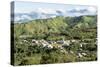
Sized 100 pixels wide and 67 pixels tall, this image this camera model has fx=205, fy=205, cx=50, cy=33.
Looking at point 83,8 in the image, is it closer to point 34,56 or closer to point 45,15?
point 45,15

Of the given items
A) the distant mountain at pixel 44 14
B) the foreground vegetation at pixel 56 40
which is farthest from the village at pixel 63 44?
the distant mountain at pixel 44 14

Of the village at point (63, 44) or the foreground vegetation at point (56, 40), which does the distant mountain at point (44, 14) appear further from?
the village at point (63, 44)

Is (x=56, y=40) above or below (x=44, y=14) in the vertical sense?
below

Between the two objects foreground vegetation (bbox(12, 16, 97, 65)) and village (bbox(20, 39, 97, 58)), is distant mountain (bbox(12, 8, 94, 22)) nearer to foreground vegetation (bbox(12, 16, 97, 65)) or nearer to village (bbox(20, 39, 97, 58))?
foreground vegetation (bbox(12, 16, 97, 65))

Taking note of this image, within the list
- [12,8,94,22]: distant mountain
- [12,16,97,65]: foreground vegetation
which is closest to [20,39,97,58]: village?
[12,16,97,65]: foreground vegetation

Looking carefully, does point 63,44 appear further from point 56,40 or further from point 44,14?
point 44,14

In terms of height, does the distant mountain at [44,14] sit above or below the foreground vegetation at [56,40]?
above

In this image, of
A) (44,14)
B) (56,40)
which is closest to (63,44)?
(56,40)
